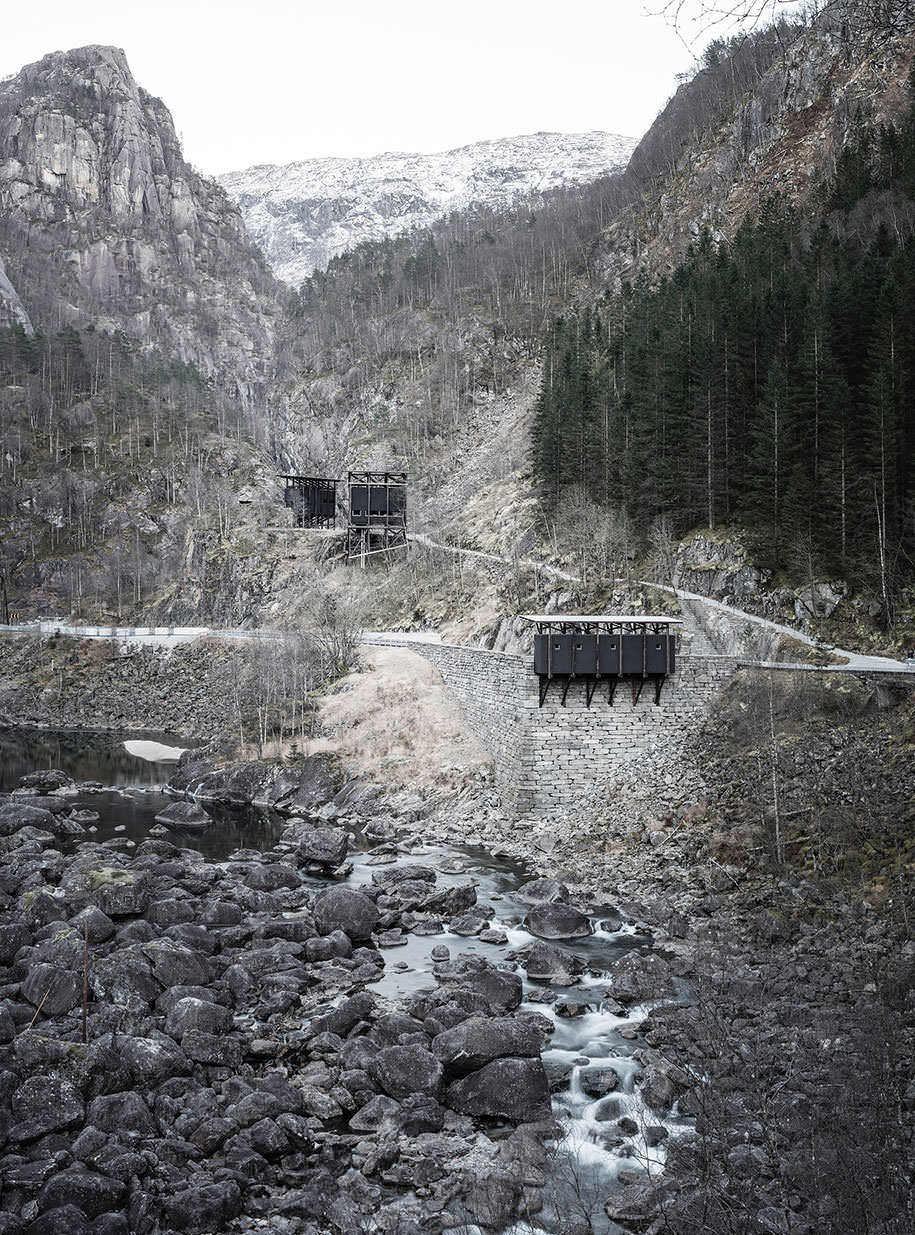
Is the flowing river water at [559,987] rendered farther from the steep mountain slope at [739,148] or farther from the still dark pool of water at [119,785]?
the steep mountain slope at [739,148]

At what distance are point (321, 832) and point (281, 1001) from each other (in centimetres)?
1445

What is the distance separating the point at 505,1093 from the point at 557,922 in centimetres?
931

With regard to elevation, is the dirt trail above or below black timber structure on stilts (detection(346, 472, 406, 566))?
below

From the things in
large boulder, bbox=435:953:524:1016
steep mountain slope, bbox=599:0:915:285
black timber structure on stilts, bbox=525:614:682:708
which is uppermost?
steep mountain slope, bbox=599:0:915:285

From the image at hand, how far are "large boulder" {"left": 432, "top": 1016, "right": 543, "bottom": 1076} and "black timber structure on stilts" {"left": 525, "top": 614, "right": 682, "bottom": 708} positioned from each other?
746 inches

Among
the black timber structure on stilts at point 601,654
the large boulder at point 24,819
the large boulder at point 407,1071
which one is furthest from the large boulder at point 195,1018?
the large boulder at point 24,819

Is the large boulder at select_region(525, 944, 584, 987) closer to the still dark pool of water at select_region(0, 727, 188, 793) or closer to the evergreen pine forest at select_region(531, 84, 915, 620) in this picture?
the evergreen pine forest at select_region(531, 84, 915, 620)

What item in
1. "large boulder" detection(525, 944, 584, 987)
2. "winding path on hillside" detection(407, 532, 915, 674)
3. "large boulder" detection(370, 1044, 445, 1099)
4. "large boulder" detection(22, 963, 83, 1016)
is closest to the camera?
"large boulder" detection(370, 1044, 445, 1099)

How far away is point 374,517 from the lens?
267 ft

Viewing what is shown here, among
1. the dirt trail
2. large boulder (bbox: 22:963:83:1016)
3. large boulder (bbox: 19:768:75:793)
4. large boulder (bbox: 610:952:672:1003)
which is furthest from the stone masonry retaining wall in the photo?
large boulder (bbox: 19:768:75:793)

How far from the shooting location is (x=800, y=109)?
91.2 meters

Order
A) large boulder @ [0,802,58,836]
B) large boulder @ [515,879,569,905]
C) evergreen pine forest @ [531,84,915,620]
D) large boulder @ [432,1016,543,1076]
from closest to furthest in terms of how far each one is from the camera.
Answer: large boulder @ [432,1016,543,1076]
large boulder @ [515,879,569,905]
large boulder @ [0,802,58,836]
evergreen pine forest @ [531,84,915,620]

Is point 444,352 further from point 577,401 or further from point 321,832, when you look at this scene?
point 321,832

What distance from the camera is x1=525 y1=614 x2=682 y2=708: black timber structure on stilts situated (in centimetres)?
3709
